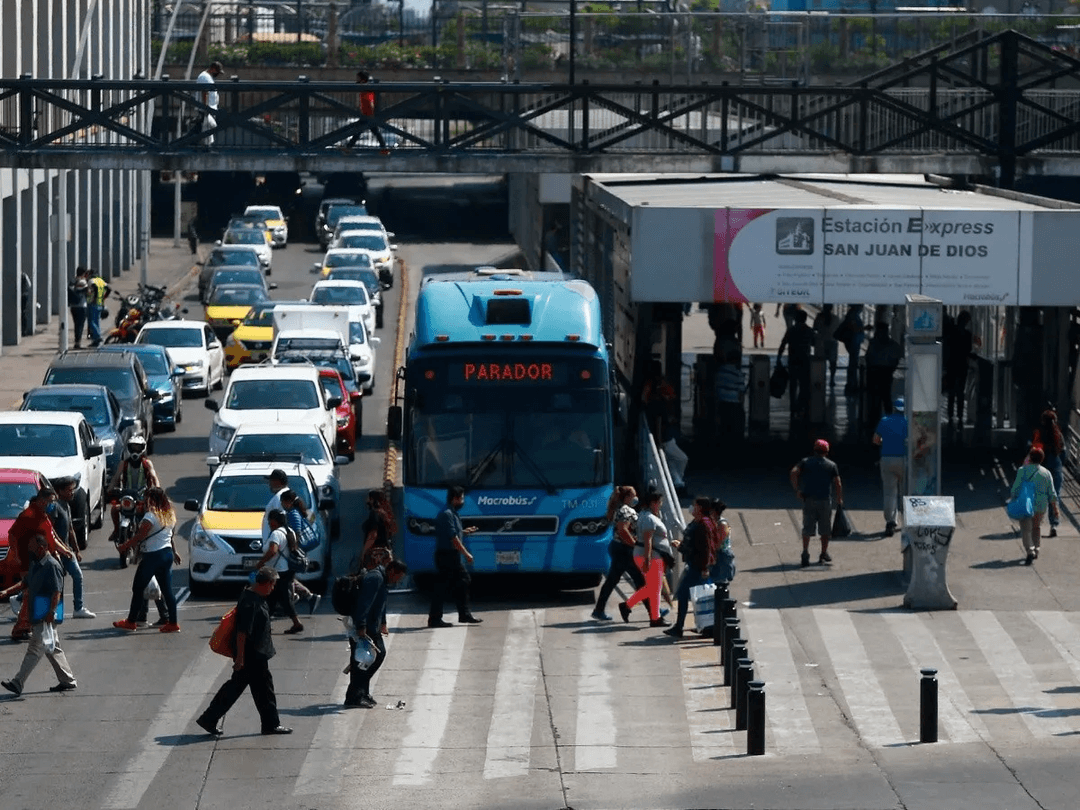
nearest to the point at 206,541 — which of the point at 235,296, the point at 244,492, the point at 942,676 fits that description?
the point at 244,492

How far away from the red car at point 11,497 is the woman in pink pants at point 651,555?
6340 mm

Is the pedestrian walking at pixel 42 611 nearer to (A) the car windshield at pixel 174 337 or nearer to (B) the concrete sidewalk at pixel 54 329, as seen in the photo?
(B) the concrete sidewalk at pixel 54 329

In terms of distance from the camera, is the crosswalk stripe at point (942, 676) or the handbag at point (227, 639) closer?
the handbag at point (227, 639)

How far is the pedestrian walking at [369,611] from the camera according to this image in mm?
16625

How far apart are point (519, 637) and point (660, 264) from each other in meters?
8.75

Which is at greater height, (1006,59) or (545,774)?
(1006,59)

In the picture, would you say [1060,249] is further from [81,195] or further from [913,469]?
[81,195]

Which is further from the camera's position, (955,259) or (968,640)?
(955,259)

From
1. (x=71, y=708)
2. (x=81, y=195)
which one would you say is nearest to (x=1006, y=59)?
(x=71, y=708)

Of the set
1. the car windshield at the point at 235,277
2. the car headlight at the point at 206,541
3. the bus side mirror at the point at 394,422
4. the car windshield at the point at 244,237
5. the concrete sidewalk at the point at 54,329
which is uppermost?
the bus side mirror at the point at 394,422

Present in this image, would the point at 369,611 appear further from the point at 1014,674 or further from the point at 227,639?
the point at 1014,674

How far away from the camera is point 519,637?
20062 millimetres

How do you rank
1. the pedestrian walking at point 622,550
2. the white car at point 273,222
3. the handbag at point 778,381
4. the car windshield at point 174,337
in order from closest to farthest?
the pedestrian walking at point 622,550, the handbag at point 778,381, the car windshield at point 174,337, the white car at point 273,222

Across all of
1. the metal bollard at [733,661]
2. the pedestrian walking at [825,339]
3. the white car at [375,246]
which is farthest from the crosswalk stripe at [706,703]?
the white car at [375,246]
